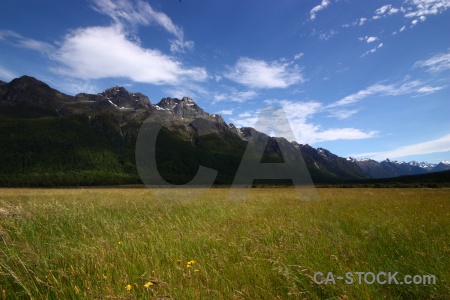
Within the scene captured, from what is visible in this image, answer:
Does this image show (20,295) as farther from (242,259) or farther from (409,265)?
(409,265)

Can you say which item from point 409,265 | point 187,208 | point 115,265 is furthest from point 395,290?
point 187,208

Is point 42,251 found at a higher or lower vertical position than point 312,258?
lower

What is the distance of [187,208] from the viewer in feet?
30.4

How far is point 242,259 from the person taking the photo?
3.79 meters

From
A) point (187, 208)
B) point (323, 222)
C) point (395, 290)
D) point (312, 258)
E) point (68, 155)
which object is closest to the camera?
point (395, 290)

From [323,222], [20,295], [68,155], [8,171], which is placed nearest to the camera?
[20,295]

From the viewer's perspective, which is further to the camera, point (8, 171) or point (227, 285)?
point (8, 171)

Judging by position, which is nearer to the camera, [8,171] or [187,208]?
[187,208]

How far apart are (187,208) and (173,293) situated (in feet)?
21.9

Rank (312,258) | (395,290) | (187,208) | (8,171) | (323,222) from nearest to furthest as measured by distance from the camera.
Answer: (395,290) < (312,258) < (323,222) < (187,208) < (8,171)

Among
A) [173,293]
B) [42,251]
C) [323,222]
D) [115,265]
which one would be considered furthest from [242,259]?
[323,222]

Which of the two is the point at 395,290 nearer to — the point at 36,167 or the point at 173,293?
the point at 173,293

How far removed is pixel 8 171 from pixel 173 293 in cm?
21605

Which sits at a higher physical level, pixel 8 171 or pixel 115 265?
pixel 115 265
